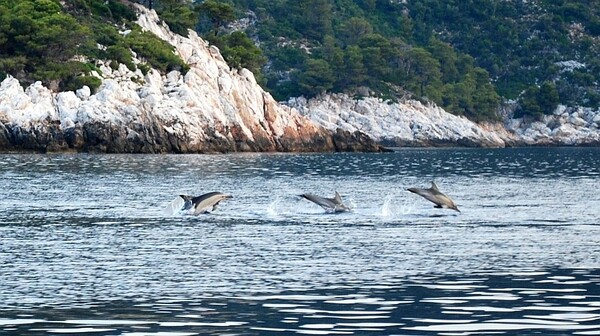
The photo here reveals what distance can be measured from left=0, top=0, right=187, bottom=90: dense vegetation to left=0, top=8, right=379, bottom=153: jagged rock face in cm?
185

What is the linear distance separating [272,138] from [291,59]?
6672 cm

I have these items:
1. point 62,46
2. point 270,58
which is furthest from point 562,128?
point 62,46

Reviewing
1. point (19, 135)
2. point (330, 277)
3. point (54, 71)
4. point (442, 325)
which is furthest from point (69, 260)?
point (54, 71)

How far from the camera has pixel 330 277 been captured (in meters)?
27.2

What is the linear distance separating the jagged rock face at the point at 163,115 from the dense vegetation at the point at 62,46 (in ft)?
6.07

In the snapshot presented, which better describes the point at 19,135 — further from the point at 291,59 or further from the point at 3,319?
the point at 291,59

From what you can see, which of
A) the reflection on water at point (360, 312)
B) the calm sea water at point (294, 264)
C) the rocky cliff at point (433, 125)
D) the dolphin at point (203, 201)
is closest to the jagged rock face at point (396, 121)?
the rocky cliff at point (433, 125)

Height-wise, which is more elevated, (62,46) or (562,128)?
(62,46)

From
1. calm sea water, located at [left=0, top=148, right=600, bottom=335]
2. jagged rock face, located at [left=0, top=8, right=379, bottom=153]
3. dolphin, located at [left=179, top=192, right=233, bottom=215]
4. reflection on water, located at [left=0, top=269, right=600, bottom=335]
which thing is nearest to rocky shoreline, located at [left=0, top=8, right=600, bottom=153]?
jagged rock face, located at [left=0, top=8, right=379, bottom=153]

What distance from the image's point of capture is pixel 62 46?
114625 millimetres

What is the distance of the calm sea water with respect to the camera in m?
22.0

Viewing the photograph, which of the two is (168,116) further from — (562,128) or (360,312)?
(562,128)

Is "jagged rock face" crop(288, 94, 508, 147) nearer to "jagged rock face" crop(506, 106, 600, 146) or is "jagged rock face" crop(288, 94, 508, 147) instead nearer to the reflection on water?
"jagged rock face" crop(506, 106, 600, 146)

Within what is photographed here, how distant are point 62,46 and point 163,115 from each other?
1430 cm
